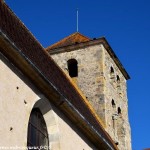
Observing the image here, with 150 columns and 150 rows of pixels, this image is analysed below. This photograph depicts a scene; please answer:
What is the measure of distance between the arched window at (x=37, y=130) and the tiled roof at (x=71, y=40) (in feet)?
32.2

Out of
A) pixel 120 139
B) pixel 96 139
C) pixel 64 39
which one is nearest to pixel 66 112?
pixel 96 139

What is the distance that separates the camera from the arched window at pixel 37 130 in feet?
31.1

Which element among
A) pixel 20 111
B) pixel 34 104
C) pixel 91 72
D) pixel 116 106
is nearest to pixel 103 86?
pixel 91 72

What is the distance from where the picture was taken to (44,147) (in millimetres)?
10070

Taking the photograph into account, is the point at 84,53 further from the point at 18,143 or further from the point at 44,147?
the point at 18,143

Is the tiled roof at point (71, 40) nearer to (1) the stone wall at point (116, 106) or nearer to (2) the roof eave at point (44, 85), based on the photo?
(1) the stone wall at point (116, 106)

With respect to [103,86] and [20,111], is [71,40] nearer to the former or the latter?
[103,86]

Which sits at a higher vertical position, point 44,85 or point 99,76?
point 99,76

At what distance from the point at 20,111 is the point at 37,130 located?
126 cm

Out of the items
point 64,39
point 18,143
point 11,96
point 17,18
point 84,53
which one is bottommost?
point 18,143

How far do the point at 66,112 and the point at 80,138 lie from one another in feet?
3.80

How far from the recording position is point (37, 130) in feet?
32.2

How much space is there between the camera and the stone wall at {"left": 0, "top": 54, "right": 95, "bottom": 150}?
813cm

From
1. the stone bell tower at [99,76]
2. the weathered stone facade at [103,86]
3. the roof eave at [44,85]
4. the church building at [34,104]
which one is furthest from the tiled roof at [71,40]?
the roof eave at [44,85]
